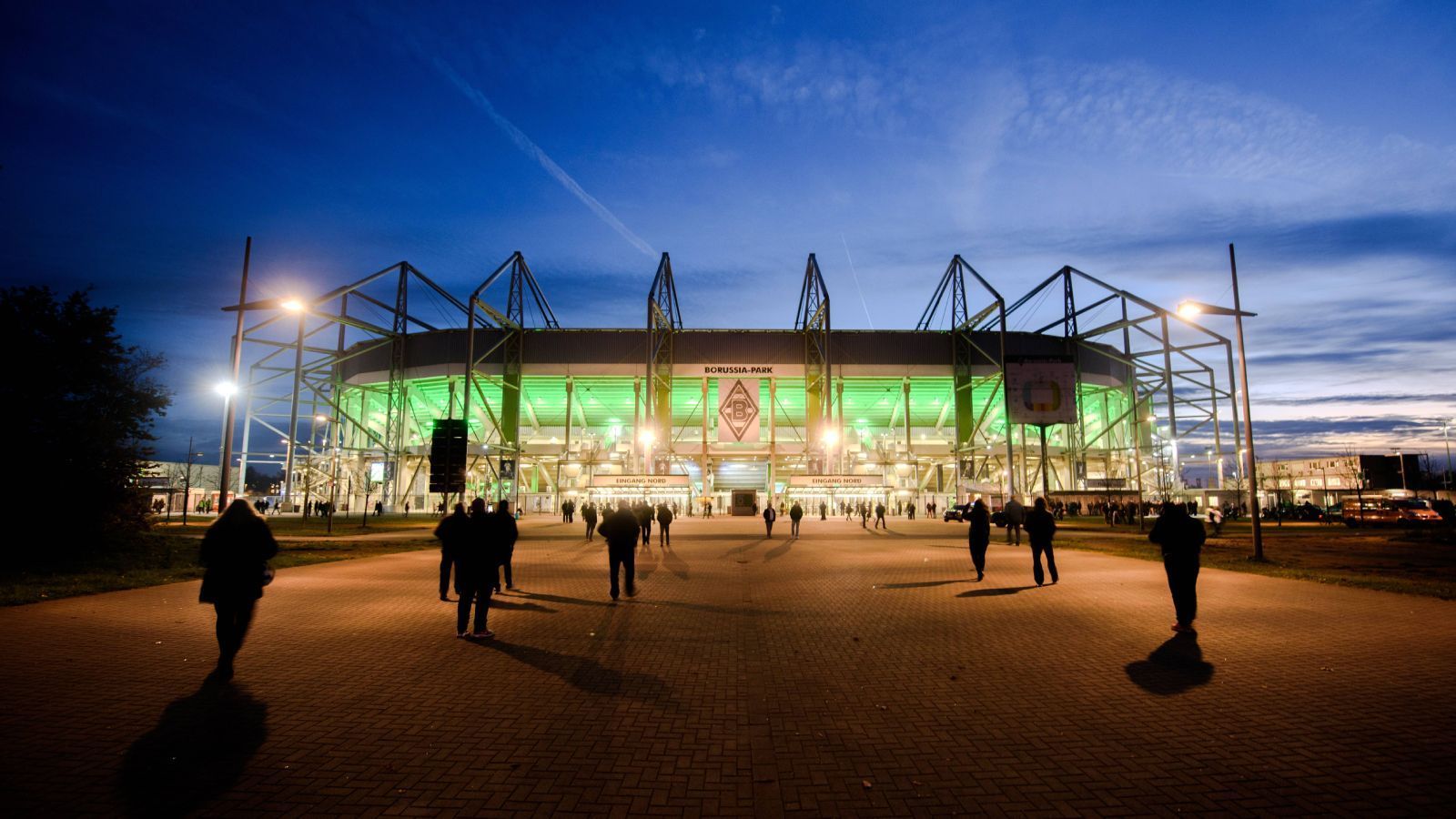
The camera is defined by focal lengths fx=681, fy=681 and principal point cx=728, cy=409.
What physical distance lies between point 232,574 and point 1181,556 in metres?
10.4

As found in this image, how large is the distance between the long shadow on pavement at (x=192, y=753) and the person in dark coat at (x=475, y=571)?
2.57 metres

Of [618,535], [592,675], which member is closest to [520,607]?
[618,535]

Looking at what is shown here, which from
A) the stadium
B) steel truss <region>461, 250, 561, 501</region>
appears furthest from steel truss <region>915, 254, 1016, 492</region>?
steel truss <region>461, 250, 561, 501</region>

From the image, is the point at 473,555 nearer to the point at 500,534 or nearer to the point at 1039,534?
the point at 500,534

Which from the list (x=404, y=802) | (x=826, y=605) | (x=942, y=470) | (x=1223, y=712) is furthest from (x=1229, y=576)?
(x=942, y=470)

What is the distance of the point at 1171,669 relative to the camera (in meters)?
6.43

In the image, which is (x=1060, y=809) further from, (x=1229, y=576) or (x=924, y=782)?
(x=1229, y=576)

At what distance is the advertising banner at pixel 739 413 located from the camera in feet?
198

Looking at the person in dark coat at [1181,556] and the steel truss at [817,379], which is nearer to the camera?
the person in dark coat at [1181,556]

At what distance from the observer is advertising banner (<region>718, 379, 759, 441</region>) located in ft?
198

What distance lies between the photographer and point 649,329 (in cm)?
6022

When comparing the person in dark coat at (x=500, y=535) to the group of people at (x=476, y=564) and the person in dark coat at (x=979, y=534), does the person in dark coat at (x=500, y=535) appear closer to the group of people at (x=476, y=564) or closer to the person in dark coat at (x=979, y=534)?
the group of people at (x=476, y=564)

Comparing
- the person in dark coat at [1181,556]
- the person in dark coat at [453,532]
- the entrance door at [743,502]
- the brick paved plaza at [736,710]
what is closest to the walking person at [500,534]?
the person in dark coat at [453,532]

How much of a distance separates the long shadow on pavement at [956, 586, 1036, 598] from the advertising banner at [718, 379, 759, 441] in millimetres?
47943
